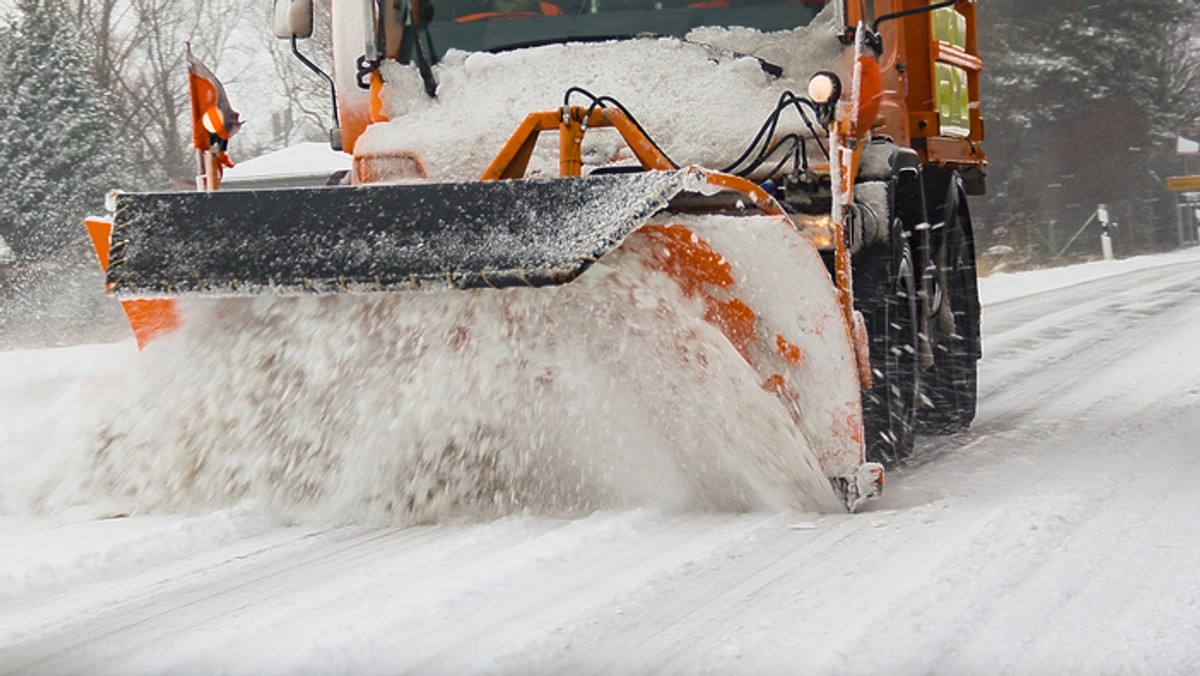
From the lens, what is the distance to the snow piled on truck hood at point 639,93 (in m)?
5.14

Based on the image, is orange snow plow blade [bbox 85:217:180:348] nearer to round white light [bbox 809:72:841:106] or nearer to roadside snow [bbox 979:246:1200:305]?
round white light [bbox 809:72:841:106]

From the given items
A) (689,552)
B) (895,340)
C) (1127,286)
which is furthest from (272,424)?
(1127,286)

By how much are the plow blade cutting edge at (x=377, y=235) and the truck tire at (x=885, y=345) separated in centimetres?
134

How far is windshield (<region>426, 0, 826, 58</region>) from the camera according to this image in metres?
5.43

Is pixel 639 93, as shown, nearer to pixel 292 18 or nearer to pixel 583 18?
pixel 583 18

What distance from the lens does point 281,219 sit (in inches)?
171

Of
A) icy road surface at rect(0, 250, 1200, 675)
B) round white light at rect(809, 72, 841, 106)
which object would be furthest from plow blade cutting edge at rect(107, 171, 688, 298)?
round white light at rect(809, 72, 841, 106)

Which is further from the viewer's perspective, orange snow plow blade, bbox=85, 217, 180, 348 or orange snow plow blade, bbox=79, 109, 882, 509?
orange snow plow blade, bbox=85, 217, 180, 348

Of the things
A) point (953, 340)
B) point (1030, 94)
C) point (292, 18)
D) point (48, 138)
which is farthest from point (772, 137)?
point (1030, 94)

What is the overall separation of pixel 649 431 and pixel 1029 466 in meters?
1.51

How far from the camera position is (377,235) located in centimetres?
422

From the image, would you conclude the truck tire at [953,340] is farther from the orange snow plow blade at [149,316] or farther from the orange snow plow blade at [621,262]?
the orange snow plow blade at [149,316]

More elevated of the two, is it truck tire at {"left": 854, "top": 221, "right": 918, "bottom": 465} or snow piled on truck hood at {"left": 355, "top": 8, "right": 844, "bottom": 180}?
snow piled on truck hood at {"left": 355, "top": 8, "right": 844, "bottom": 180}

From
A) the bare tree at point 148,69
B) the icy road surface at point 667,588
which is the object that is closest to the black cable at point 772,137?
the icy road surface at point 667,588
